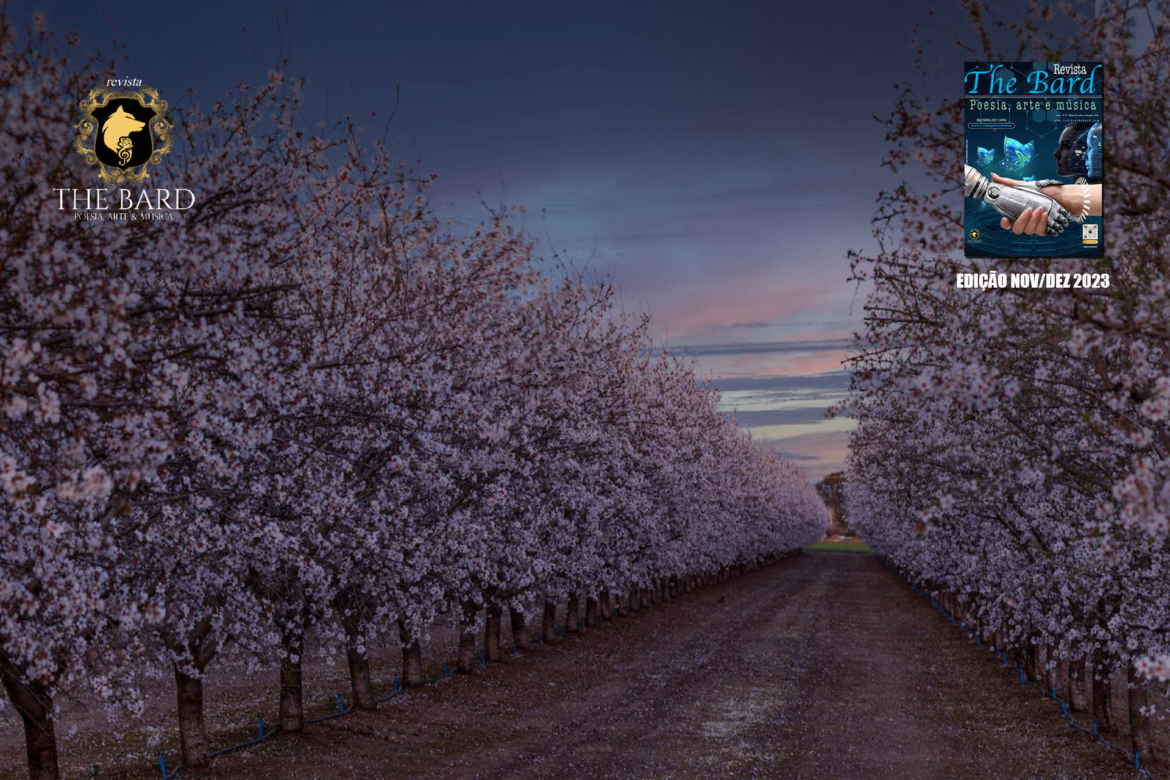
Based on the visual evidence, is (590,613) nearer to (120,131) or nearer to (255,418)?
(255,418)

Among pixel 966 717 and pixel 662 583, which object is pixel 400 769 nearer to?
pixel 966 717

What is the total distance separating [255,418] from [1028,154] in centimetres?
1112

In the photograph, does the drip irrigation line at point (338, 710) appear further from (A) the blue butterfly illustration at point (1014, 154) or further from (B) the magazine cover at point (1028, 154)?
(A) the blue butterfly illustration at point (1014, 154)

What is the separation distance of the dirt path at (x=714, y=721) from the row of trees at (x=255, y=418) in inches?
81.2

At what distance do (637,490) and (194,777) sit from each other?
23.9m

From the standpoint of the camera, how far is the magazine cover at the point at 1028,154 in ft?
38.2

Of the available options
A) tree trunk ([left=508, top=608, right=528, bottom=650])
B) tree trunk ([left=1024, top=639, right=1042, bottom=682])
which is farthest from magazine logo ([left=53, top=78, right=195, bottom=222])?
tree trunk ([left=1024, top=639, right=1042, bottom=682])

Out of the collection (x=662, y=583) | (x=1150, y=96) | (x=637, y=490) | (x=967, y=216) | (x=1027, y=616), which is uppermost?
(x=1150, y=96)

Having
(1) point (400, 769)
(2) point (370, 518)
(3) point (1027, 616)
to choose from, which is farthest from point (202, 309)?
(3) point (1027, 616)

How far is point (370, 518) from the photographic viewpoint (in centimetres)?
1831

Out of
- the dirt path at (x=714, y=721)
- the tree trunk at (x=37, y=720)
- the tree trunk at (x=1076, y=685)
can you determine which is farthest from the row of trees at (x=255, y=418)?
the tree trunk at (x=1076, y=685)

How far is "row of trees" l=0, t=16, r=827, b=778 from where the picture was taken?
10.1m

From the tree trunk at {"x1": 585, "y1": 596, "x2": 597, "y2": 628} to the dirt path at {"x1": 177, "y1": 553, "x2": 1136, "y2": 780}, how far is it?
1.82 m

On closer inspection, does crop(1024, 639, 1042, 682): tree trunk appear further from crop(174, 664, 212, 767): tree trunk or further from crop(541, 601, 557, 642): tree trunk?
crop(174, 664, 212, 767): tree trunk
